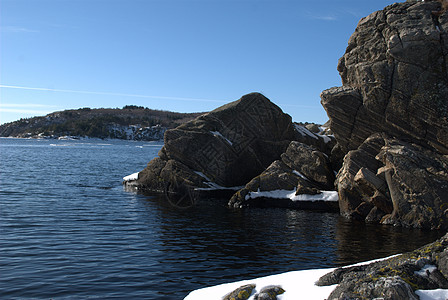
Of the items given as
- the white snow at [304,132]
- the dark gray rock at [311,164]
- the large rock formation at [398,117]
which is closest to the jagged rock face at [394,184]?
the large rock formation at [398,117]

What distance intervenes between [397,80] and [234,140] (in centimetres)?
1891

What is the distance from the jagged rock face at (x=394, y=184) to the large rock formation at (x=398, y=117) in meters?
0.06

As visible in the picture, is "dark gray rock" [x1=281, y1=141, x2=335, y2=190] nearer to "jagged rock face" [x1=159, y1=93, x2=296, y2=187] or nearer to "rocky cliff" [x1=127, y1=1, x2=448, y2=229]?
"rocky cliff" [x1=127, y1=1, x2=448, y2=229]

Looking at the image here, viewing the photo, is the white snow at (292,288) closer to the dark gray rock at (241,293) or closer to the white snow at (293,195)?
the dark gray rock at (241,293)

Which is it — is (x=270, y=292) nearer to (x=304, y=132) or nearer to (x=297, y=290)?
(x=297, y=290)

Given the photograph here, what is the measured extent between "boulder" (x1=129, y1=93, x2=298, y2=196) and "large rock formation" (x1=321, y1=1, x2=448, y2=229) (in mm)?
13273

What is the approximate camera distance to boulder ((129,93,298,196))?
40.4 m

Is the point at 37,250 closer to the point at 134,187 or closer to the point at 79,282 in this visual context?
the point at 79,282

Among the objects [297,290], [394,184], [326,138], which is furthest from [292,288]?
[326,138]

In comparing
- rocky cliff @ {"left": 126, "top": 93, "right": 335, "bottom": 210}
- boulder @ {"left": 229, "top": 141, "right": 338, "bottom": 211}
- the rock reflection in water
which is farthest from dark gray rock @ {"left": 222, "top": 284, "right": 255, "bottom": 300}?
rocky cliff @ {"left": 126, "top": 93, "right": 335, "bottom": 210}

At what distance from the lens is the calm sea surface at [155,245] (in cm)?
1439

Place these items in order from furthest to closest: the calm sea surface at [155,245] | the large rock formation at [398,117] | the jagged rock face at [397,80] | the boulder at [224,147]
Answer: the boulder at [224,147] < the jagged rock face at [397,80] < the large rock formation at [398,117] < the calm sea surface at [155,245]

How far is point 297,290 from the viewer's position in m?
10.0

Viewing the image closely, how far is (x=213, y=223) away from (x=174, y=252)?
720cm
